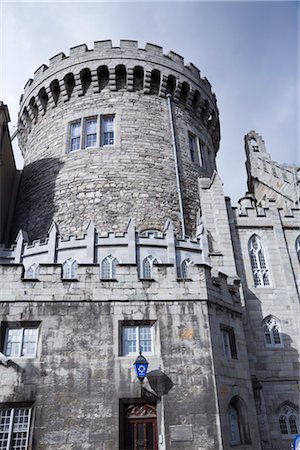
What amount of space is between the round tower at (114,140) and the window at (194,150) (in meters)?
0.06

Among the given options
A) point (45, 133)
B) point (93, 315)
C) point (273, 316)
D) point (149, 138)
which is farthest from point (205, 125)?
point (93, 315)

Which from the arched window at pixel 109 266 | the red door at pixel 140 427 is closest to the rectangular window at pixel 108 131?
the arched window at pixel 109 266

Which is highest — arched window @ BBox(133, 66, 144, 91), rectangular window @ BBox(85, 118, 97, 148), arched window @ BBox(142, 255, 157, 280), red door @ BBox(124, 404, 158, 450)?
arched window @ BBox(133, 66, 144, 91)

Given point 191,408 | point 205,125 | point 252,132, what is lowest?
point 191,408

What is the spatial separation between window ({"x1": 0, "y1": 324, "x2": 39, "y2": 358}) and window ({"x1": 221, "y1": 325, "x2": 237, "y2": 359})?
5.50 metres

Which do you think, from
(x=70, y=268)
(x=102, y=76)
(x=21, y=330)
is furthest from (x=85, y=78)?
(x=21, y=330)

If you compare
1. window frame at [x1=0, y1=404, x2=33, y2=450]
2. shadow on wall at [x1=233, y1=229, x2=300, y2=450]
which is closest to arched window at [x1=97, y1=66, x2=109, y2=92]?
shadow on wall at [x1=233, y1=229, x2=300, y2=450]

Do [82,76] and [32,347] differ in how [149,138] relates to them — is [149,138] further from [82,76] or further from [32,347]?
[32,347]

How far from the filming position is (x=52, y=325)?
34.5 ft

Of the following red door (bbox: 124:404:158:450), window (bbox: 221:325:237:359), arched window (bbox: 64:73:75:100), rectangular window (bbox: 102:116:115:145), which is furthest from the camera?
arched window (bbox: 64:73:75:100)

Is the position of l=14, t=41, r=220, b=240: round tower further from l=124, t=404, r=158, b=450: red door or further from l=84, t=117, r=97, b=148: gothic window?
l=124, t=404, r=158, b=450: red door

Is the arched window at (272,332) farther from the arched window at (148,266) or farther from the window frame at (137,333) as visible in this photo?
the window frame at (137,333)

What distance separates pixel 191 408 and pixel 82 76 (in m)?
18.8

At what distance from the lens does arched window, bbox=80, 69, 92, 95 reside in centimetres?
2249
